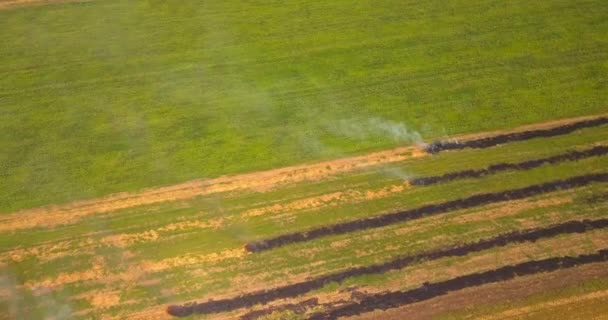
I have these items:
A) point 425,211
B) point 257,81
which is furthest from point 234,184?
point 425,211

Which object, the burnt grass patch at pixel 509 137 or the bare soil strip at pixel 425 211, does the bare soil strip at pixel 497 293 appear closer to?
the bare soil strip at pixel 425 211

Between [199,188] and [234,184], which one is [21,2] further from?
[234,184]

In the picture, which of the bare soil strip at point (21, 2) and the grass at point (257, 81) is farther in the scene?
the bare soil strip at point (21, 2)

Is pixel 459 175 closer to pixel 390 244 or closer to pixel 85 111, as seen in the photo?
pixel 390 244

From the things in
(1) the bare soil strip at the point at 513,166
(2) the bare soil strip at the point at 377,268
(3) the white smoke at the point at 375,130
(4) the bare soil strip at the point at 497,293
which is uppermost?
(3) the white smoke at the point at 375,130

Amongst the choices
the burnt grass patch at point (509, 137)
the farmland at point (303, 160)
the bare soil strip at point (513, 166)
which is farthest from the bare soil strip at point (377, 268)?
the burnt grass patch at point (509, 137)

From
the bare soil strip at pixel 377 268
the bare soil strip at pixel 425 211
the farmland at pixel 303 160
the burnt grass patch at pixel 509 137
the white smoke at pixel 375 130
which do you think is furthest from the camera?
the white smoke at pixel 375 130
